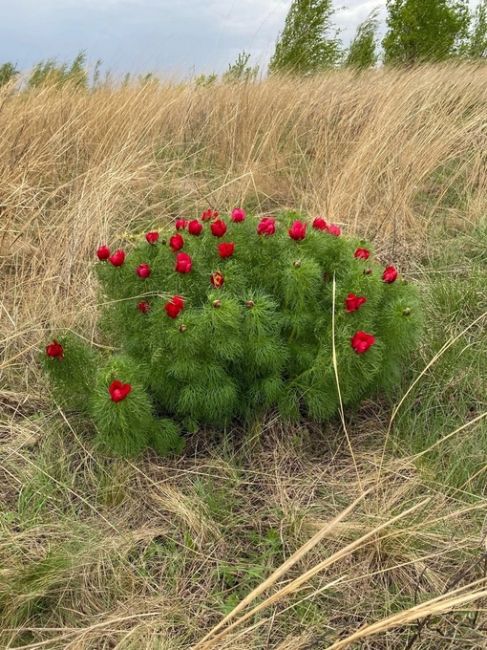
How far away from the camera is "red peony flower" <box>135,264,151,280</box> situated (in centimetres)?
186

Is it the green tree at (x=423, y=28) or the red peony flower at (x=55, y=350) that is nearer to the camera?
the red peony flower at (x=55, y=350)

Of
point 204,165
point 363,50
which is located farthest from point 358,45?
point 204,165


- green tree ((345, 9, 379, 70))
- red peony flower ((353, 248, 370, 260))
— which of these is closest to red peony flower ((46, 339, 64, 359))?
red peony flower ((353, 248, 370, 260))

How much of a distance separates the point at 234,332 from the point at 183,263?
26 cm

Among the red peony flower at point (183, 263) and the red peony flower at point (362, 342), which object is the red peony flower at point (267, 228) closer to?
the red peony flower at point (183, 263)

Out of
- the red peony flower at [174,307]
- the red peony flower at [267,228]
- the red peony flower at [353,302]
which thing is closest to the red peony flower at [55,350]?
the red peony flower at [174,307]

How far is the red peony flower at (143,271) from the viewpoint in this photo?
6.10 feet

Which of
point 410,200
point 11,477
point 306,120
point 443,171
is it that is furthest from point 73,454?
point 306,120

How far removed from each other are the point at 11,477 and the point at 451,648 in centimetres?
141

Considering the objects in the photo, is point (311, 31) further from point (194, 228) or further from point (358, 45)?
point (194, 228)

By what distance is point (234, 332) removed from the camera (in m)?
1.72

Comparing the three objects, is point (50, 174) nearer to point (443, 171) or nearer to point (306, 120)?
point (306, 120)

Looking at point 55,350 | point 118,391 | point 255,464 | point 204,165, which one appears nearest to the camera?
point 118,391

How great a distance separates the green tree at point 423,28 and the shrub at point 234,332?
1069 centimetres
